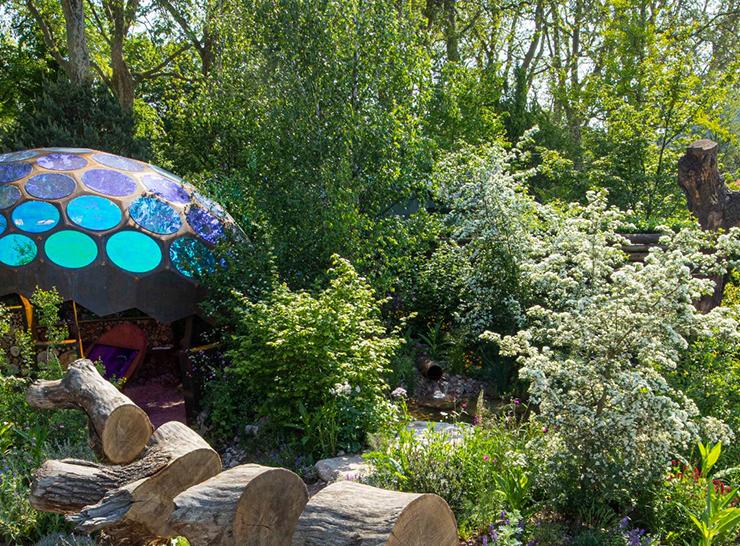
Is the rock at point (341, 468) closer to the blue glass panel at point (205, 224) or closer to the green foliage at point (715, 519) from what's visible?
the green foliage at point (715, 519)

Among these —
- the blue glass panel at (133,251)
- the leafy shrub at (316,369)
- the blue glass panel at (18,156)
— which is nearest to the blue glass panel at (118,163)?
the blue glass panel at (18,156)

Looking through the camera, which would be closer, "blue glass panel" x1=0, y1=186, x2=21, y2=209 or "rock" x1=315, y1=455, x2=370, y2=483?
"rock" x1=315, y1=455, x2=370, y2=483

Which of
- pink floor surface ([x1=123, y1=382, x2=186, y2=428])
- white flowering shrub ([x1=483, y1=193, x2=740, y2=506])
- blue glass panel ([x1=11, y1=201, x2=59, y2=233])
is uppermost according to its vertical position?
blue glass panel ([x1=11, y1=201, x2=59, y2=233])

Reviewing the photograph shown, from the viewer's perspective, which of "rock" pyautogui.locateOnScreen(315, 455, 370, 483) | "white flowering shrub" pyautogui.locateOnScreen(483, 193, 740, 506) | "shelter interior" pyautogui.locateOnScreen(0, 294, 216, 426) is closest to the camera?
"white flowering shrub" pyautogui.locateOnScreen(483, 193, 740, 506)

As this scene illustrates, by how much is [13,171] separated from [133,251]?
6.23 feet

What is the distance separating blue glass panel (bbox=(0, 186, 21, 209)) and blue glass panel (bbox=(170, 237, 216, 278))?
6.14 ft

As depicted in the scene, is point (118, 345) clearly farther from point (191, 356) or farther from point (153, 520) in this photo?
point (153, 520)

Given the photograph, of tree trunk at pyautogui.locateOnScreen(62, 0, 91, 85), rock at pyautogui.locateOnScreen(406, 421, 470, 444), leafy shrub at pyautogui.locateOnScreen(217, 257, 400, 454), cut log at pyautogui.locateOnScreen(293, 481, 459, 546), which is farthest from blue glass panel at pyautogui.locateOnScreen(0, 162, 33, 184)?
tree trunk at pyautogui.locateOnScreen(62, 0, 91, 85)

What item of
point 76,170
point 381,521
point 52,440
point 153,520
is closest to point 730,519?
point 381,521

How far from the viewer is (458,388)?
28.9 feet

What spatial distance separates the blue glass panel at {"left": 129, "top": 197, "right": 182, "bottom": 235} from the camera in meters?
8.84

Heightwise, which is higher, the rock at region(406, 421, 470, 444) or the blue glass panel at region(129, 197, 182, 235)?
the blue glass panel at region(129, 197, 182, 235)

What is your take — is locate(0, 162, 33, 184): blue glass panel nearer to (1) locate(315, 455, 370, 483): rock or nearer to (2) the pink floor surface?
(2) the pink floor surface

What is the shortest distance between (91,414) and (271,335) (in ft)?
6.01
